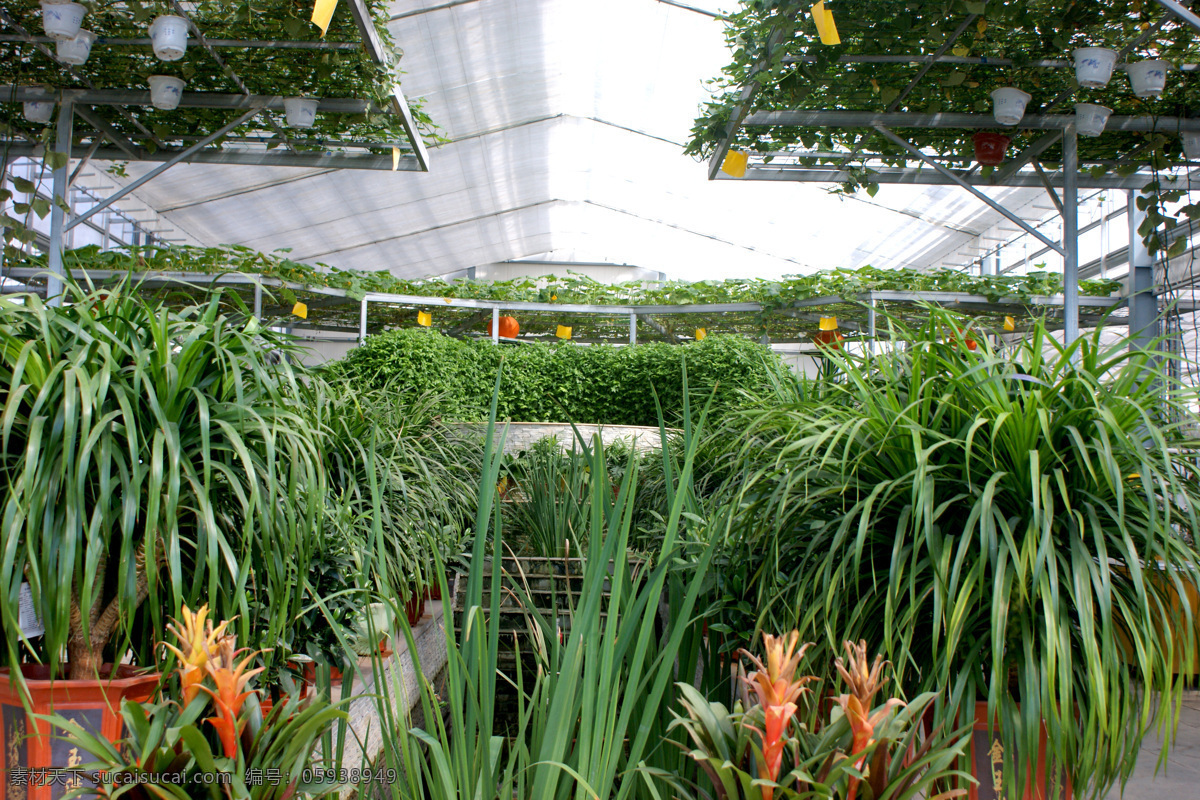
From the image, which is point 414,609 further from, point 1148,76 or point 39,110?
point 1148,76

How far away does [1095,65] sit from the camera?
3.10 meters

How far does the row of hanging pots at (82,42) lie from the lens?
9.70ft

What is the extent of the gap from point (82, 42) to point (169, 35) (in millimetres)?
441

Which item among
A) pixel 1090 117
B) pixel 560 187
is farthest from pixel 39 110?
pixel 560 187

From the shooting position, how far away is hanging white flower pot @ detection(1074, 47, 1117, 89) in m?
3.10

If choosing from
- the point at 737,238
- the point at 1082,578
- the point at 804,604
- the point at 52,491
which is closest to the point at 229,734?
the point at 52,491

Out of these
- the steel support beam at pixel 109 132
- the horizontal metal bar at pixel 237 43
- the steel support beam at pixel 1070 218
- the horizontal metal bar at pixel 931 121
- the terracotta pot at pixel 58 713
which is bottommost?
the terracotta pot at pixel 58 713

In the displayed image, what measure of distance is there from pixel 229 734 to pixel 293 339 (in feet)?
3.50

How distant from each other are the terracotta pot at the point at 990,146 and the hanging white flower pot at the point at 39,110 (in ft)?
14.6

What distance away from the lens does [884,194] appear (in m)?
8.92

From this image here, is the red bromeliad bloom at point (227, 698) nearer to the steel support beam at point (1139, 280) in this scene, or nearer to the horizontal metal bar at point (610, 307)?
the horizontal metal bar at point (610, 307)

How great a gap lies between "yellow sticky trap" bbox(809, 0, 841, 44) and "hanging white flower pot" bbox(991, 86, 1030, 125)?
98cm

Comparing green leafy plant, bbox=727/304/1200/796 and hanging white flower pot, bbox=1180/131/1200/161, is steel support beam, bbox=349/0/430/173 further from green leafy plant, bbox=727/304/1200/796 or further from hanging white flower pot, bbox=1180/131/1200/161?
Result: hanging white flower pot, bbox=1180/131/1200/161

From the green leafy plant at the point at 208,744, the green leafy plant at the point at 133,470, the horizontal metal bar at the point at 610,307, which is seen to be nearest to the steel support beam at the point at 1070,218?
the horizontal metal bar at the point at 610,307
